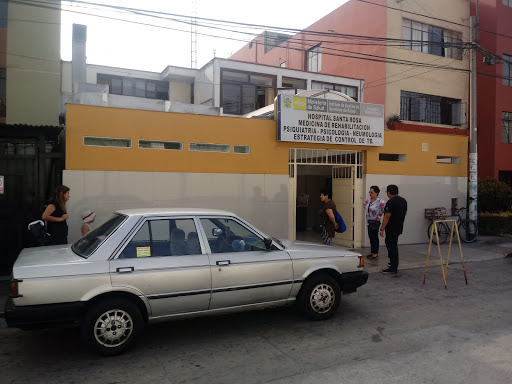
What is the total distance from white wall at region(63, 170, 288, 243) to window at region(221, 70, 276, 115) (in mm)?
10882

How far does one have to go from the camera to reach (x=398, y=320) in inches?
216

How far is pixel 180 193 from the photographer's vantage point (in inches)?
370

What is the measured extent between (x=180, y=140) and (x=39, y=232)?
3872 millimetres

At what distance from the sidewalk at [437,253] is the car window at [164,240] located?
514cm

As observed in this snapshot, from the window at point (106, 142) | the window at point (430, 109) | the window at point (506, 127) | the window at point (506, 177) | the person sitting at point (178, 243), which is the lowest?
the person sitting at point (178, 243)

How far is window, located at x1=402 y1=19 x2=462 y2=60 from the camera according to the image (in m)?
19.6

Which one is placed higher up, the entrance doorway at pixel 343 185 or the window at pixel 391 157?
the window at pixel 391 157

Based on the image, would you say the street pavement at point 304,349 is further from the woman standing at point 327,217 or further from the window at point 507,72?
the window at point 507,72

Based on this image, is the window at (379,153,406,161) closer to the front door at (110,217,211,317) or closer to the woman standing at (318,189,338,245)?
the woman standing at (318,189,338,245)

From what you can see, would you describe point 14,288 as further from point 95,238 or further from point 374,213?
point 374,213

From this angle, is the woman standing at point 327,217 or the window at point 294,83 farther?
the window at point 294,83

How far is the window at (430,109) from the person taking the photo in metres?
19.8

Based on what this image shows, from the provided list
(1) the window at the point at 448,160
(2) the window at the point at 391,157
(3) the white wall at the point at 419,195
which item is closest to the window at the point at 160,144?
(3) the white wall at the point at 419,195

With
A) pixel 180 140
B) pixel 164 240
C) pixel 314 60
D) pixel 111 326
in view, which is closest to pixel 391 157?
pixel 180 140
